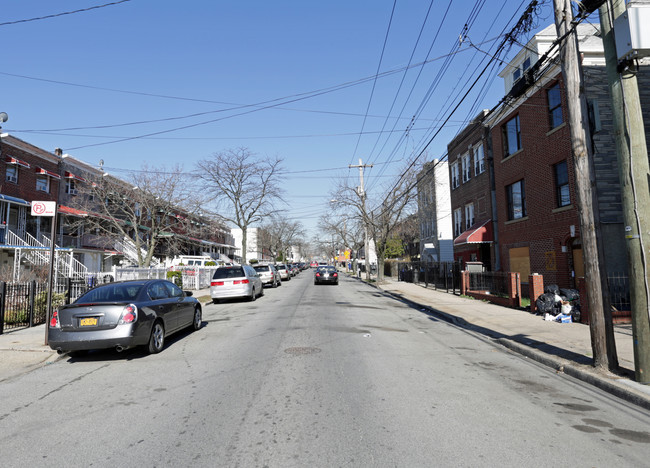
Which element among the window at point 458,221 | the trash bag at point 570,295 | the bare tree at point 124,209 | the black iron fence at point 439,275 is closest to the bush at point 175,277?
the bare tree at point 124,209

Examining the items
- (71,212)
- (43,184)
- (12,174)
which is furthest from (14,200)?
(43,184)

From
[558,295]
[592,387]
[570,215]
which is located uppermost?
[570,215]

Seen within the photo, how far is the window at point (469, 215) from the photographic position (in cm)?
2519

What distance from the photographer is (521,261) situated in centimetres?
1855

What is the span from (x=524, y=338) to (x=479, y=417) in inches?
213

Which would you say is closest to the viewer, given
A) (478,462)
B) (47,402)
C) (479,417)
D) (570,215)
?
(478,462)

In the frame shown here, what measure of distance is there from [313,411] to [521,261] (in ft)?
53.9

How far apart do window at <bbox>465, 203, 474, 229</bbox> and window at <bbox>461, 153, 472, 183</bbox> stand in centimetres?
167

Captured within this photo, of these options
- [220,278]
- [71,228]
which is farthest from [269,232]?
[220,278]

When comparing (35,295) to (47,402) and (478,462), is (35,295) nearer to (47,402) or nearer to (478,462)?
(47,402)

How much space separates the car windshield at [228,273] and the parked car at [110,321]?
10301 mm

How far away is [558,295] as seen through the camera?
12508 mm

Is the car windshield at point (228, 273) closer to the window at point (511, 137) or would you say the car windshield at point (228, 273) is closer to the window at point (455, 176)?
the window at point (511, 137)

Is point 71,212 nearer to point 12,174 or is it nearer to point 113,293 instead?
point 12,174
